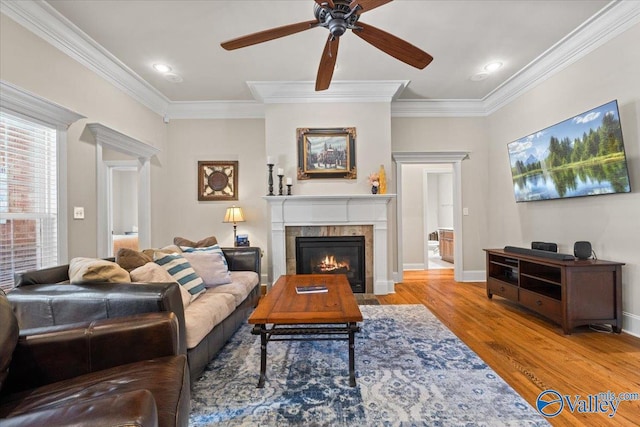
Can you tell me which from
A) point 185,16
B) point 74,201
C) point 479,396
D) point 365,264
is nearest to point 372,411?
point 479,396

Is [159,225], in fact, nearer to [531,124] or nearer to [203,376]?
[203,376]

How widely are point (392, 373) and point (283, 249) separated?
7.80 ft

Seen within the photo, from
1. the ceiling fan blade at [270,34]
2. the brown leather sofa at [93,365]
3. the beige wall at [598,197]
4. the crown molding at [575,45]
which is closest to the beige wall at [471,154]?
the beige wall at [598,197]

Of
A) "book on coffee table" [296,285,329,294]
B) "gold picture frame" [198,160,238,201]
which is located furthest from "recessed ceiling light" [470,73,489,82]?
"gold picture frame" [198,160,238,201]

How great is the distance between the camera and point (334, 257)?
4164 millimetres

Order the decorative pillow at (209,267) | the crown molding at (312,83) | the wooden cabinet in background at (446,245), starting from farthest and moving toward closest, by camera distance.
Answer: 1. the wooden cabinet in background at (446,245)
2. the decorative pillow at (209,267)
3. the crown molding at (312,83)

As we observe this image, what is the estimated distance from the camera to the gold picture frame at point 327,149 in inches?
163

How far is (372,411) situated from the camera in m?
1.63

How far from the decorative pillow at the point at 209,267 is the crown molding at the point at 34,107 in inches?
64.4

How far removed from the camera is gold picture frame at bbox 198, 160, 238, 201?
4.70 meters

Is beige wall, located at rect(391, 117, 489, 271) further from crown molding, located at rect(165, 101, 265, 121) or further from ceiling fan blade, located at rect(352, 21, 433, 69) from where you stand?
ceiling fan blade, located at rect(352, 21, 433, 69)

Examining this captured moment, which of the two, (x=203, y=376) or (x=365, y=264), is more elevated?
(x=365, y=264)

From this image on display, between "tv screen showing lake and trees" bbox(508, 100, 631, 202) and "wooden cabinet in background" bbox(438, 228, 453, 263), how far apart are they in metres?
3.12

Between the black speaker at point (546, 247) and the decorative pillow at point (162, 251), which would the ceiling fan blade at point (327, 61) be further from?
the black speaker at point (546, 247)
